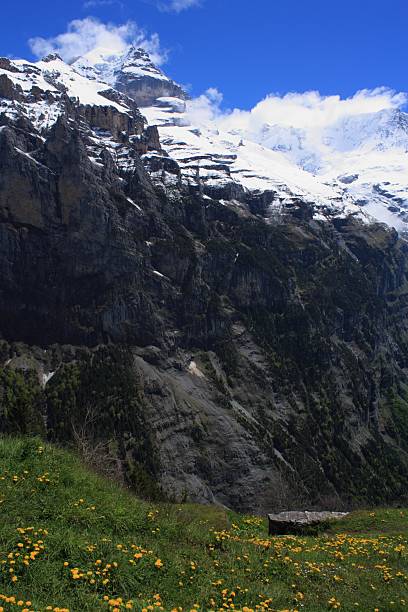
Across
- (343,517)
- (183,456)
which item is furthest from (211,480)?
(343,517)

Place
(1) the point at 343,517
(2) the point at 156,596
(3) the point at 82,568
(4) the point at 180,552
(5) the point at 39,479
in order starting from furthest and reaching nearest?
(1) the point at 343,517 < (5) the point at 39,479 < (4) the point at 180,552 < (3) the point at 82,568 < (2) the point at 156,596

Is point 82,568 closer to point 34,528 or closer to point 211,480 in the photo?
point 34,528

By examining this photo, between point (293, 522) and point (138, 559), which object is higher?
point (138, 559)

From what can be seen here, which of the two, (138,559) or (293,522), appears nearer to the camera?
(138,559)

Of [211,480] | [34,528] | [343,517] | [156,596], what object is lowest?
[211,480]

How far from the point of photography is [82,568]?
14.5 m

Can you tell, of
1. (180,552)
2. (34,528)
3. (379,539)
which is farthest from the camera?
(379,539)

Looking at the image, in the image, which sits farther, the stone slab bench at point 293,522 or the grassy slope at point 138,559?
the stone slab bench at point 293,522

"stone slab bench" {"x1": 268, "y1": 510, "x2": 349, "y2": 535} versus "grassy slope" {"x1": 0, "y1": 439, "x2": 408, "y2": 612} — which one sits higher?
"grassy slope" {"x1": 0, "y1": 439, "x2": 408, "y2": 612}

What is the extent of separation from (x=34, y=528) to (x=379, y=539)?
59.5ft

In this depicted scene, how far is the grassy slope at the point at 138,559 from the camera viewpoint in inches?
544

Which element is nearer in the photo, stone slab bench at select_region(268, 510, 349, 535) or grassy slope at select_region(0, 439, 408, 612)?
grassy slope at select_region(0, 439, 408, 612)

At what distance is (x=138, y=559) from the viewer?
51.5 feet

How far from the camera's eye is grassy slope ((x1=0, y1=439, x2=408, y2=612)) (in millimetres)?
13808
